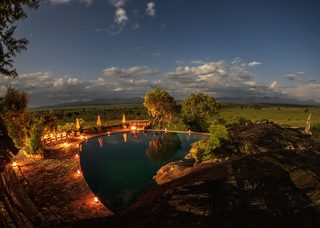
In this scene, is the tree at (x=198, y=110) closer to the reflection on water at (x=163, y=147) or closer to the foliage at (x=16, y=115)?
the reflection on water at (x=163, y=147)

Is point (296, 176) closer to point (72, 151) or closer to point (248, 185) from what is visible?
point (248, 185)

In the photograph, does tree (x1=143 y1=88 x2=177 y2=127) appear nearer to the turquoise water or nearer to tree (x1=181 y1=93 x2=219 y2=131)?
tree (x1=181 y1=93 x2=219 y2=131)

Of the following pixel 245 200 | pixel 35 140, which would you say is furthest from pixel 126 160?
pixel 245 200

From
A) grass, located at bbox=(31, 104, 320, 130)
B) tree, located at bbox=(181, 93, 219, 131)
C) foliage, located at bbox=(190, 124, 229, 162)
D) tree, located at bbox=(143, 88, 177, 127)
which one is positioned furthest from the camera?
grass, located at bbox=(31, 104, 320, 130)

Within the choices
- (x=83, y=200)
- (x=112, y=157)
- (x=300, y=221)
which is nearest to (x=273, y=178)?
(x=300, y=221)

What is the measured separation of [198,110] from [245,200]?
37085mm

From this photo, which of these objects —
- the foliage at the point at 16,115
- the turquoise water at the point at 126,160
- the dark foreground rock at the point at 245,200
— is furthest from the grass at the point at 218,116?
the dark foreground rock at the point at 245,200

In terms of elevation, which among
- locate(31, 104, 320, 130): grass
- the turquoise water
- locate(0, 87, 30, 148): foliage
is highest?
locate(0, 87, 30, 148): foliage

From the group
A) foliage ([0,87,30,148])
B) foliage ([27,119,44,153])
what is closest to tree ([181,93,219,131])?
foliage ([27,119,44,153])

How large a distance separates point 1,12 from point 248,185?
14748 millimetres

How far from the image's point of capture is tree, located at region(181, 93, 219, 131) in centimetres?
4556

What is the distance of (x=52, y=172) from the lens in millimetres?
20000

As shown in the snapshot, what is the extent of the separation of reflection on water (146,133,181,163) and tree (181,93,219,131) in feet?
18.4

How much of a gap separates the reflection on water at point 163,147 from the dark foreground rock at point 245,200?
13.6m
